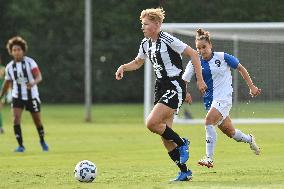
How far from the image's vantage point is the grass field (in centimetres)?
1077

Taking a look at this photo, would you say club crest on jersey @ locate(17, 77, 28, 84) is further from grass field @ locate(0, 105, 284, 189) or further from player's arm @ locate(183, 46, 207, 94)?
player's arm @ locate(183, 46, 207, 94)

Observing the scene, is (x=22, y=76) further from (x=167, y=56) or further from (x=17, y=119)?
(x=167, y=56)

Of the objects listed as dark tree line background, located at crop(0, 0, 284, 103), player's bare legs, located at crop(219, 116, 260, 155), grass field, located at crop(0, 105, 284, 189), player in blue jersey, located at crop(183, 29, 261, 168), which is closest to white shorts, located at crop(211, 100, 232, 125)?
player in blue jersey, located at crop(183, 29, 261, 168)

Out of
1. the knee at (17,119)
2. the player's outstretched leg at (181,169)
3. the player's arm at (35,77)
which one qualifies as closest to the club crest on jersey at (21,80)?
the player's arm at (35,77)

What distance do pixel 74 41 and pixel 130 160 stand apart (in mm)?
30980

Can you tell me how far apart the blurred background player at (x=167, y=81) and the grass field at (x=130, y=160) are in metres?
0.44

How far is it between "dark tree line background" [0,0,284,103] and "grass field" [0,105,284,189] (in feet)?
37.6

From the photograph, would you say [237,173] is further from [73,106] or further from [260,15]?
[73,106]

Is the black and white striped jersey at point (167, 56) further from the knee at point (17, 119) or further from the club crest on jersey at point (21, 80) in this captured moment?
the knee at point (17, 119)

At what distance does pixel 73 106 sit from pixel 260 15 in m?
17.9

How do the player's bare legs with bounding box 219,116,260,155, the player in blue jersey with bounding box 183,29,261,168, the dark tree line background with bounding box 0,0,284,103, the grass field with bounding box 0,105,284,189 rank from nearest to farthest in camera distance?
the grass field with bounding box 0,105,284,189
the player in blue jersey with bounding box 183,29,261,168
the player's bare legs with bounding box 219,116,260,155
the dark tree line background with bounding box 0,0,284,103

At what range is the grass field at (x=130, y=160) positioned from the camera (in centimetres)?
1077

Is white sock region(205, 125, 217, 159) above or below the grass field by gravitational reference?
above

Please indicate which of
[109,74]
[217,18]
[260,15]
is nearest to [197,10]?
[217,18]
